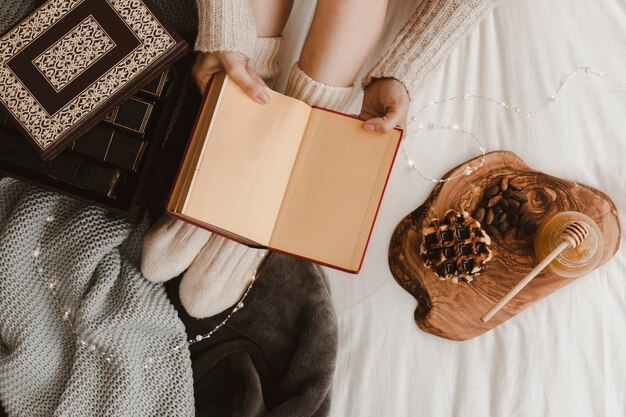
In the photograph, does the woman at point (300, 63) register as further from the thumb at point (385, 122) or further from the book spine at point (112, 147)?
the book spine at point (112, 147)

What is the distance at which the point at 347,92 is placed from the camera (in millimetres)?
687

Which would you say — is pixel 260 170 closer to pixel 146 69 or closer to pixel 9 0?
pixel 146 69

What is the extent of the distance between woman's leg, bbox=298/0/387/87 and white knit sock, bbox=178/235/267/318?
0.27m

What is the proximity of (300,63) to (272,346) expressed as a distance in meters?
0.43

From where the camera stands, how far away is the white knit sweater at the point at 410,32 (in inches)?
25.4

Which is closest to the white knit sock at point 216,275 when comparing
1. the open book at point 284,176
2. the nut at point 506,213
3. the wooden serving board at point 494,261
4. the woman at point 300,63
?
the woman at point 300,63

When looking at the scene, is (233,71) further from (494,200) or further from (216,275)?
(494,200)

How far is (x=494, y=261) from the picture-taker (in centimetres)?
74

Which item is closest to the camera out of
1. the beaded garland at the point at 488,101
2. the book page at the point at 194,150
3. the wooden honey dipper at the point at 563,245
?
→ the book page at the point at 194,150

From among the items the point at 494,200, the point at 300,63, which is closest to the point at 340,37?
the point at 300,63

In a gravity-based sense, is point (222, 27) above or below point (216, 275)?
above

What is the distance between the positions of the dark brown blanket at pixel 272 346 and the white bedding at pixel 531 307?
0.13 ft

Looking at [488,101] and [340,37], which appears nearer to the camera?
[340,37]

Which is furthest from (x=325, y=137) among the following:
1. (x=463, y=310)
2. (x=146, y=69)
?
(x=463, y=310)
